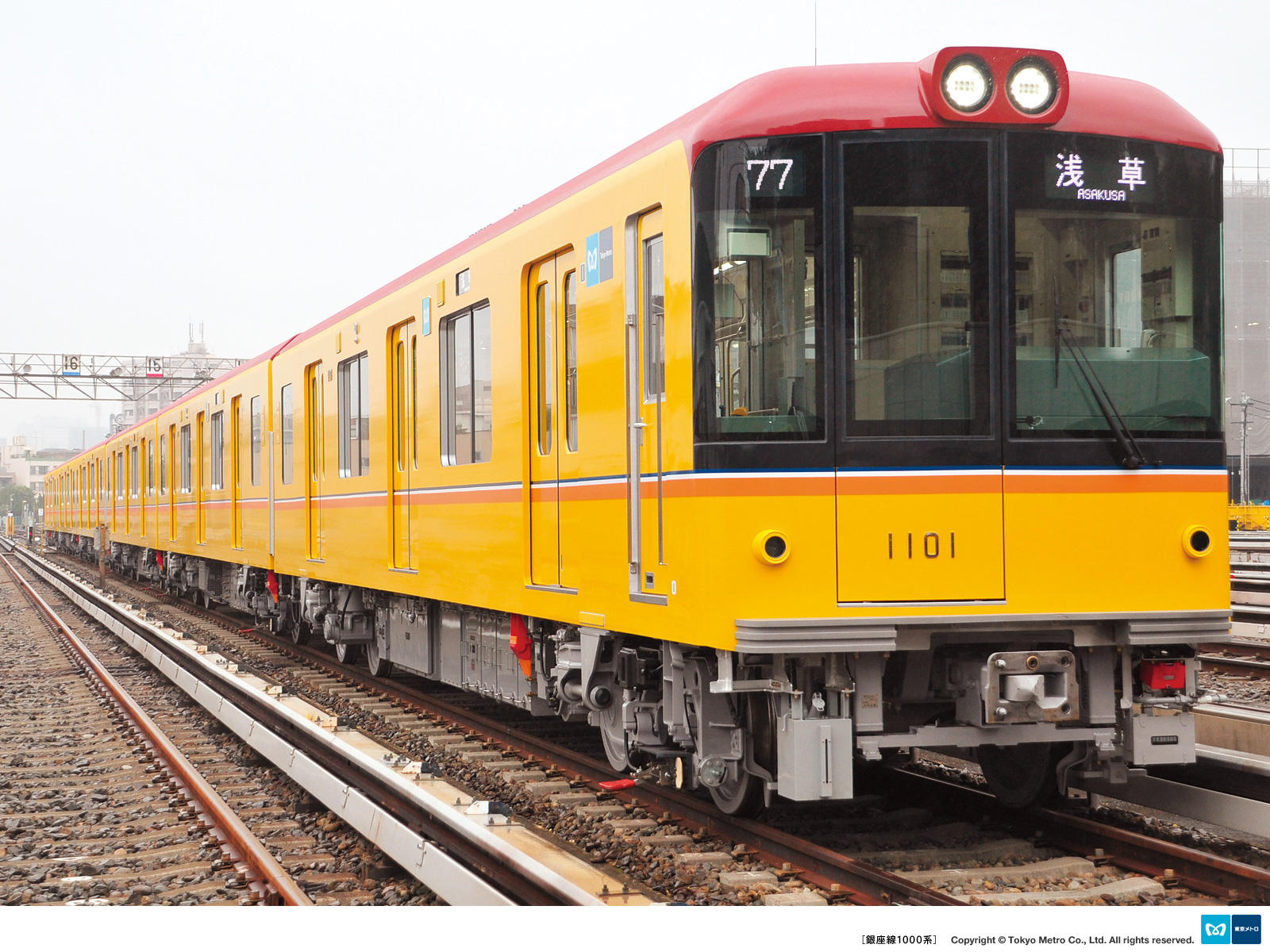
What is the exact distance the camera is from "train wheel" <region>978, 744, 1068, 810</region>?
6.37 meters

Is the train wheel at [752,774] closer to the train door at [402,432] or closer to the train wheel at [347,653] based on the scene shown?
the train door at [402,432]

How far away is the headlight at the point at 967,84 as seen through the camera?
217 inches

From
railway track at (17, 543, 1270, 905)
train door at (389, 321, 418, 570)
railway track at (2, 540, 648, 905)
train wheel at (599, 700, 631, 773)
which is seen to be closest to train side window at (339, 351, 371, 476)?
train door at (389, 321, 418, 570)

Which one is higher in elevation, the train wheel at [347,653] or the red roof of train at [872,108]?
the red roof of train at [872,108]

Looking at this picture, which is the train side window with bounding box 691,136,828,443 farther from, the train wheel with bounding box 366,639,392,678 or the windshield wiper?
the train wheel with bounding box 366,639,392,678

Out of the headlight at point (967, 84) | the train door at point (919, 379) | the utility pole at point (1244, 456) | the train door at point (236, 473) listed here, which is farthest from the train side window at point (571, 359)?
the train door at point (236, 473)

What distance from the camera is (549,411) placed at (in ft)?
24.6

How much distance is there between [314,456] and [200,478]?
7370mm

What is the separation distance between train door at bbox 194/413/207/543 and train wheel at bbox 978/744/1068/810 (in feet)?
49.6

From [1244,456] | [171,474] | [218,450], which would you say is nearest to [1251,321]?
[1244,456]

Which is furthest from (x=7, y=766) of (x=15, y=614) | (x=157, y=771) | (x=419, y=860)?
(x=15, y=614)

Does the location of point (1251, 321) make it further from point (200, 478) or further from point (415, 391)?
point (200, 478)

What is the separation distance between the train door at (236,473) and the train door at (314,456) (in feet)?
12.7
